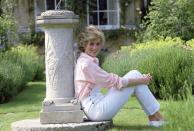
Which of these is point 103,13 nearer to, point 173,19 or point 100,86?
point 173,19

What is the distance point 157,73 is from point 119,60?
4.19 ft

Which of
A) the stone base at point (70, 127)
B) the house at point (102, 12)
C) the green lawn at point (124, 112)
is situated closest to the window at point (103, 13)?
the house at point (102, 12)

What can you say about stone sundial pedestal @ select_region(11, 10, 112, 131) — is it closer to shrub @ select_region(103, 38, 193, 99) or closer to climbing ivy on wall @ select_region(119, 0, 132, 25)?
shrub @ select_region(103, 38, 193, 99)

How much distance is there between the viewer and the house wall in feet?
66.6

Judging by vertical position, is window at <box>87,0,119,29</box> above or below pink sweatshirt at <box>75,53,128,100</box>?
above

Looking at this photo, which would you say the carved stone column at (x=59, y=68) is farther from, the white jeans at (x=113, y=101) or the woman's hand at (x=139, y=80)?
the woman's hand at (x=139, y=80)

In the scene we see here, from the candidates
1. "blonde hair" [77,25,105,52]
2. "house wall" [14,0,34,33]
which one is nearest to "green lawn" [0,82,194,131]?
"blonde hair" [77,25,105,52]

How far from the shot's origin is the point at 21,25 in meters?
20.3

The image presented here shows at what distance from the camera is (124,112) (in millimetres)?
8719

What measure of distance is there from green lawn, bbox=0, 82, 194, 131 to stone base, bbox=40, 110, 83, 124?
16.7 inches

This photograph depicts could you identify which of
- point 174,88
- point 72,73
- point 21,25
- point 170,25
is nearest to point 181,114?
point 72,73

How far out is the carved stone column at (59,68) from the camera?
22.6 feet

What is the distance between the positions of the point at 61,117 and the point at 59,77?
1.57 feet

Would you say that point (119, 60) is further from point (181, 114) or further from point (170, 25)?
point (181, 114)
